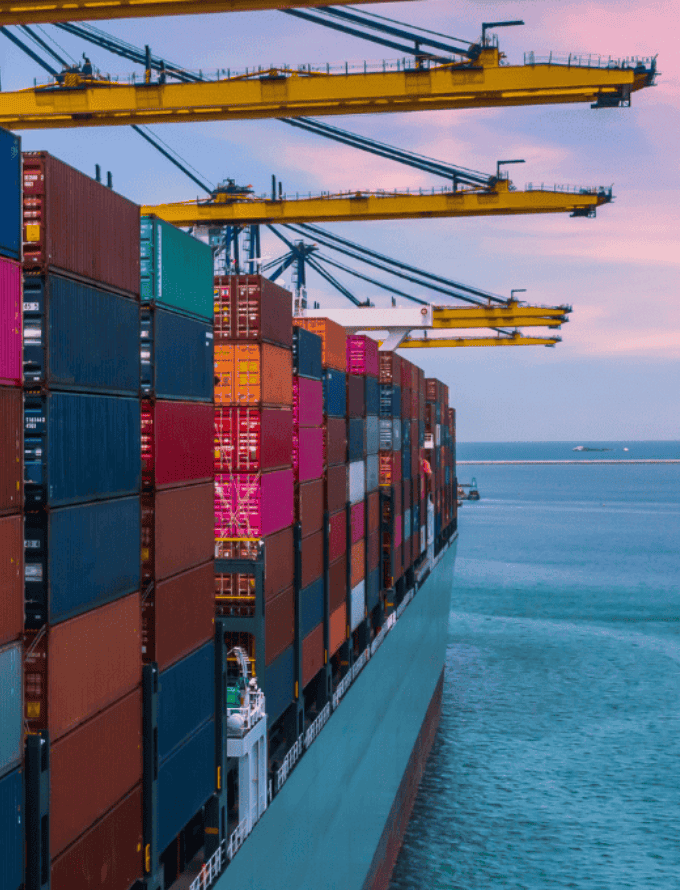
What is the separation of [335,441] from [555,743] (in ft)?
69.9

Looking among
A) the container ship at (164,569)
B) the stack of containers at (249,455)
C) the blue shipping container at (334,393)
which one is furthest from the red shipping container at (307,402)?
the stack of containers at (249,455)

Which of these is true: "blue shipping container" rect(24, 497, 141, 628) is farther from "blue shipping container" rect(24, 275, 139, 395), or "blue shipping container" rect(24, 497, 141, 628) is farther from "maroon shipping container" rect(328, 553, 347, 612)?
"maroon shipping container" rect(328, 553, 347, 612)

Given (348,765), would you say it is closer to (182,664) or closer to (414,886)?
(414,886)

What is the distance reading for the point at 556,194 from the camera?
3538cm

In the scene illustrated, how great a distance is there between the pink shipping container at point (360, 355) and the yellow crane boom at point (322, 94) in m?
7.40

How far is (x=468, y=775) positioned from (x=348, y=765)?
14.3 m

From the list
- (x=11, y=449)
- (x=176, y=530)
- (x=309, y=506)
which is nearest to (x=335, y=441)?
(x=309, y=506)

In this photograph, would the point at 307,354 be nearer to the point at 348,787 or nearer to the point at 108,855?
the point at 348,787

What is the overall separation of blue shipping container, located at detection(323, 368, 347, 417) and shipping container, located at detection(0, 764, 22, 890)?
1583 cm

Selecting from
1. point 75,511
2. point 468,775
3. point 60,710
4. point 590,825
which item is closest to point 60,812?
point 60,710

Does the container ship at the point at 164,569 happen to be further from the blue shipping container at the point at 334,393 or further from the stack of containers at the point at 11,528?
the blue shipping container at the point at 334,393

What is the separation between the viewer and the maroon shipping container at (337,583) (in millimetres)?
23688

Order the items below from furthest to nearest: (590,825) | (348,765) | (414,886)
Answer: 1. (590,825)
2. (414,886)
3. (348,765)

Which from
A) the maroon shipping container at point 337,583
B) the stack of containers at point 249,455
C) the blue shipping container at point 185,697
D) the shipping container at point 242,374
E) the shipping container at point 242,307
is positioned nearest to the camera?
the blue shipping container at point 185,697
